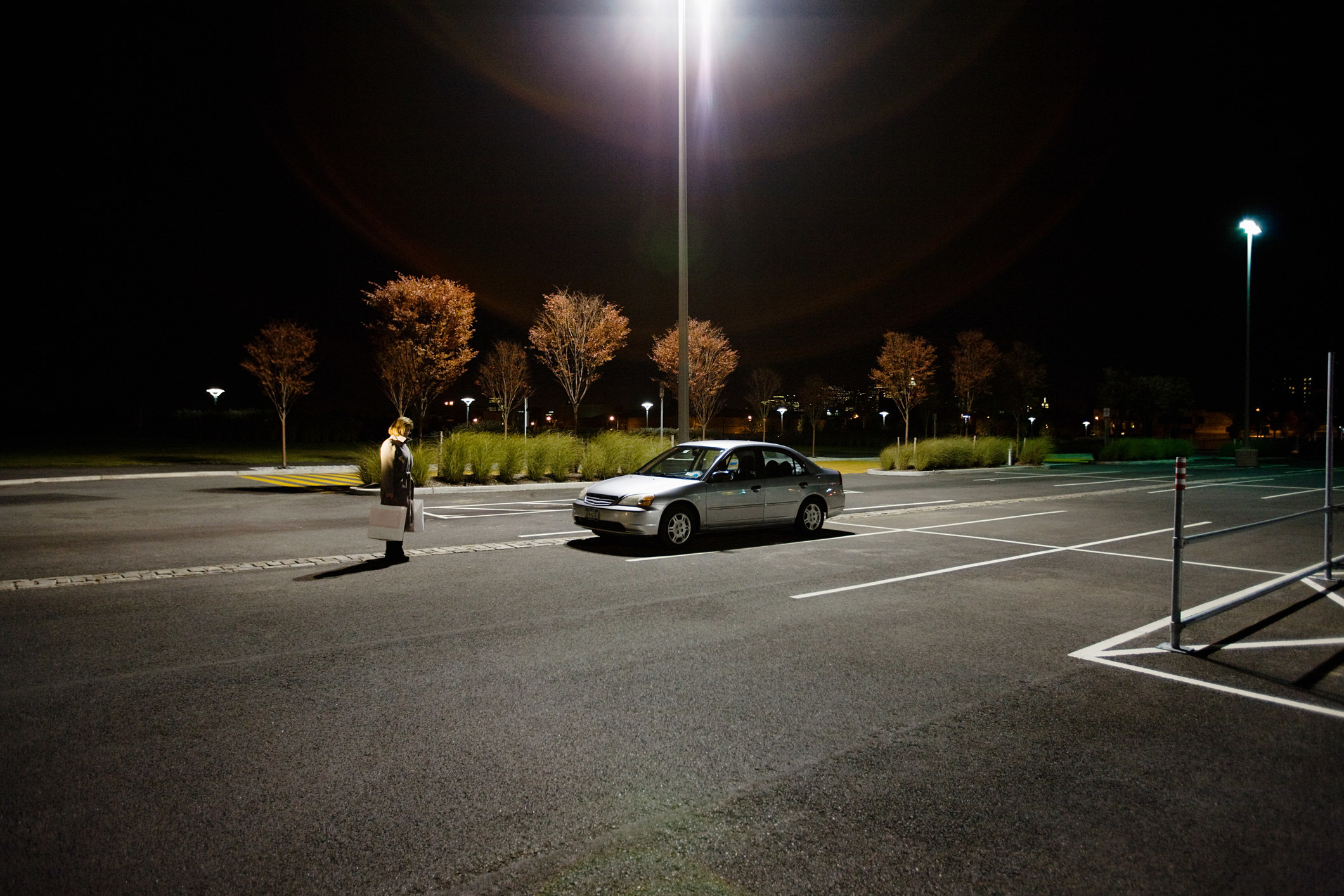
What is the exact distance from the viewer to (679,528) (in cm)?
1052

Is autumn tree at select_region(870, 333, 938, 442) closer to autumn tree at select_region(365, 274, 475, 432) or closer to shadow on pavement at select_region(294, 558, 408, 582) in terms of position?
autumn tree at select_region(365, 274, 475, 432)

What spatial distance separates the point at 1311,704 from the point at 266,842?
19.4ft

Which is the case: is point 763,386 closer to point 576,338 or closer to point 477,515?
point 576,338

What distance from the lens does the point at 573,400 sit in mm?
31531

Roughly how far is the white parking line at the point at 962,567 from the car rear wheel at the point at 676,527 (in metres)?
2.78

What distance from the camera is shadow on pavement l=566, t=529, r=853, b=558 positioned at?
1049 centimetres

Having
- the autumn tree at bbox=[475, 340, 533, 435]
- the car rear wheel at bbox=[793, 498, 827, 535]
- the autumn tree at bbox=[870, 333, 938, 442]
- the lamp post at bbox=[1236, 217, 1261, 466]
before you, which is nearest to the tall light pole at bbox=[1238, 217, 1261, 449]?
the lamp post at bbox=[1236, 217, 1261, 466]

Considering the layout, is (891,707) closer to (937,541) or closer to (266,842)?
(266,842)

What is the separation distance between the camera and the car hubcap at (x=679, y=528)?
10453 millimetres

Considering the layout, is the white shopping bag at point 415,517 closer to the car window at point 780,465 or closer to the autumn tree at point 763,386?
the car window at point 780,465

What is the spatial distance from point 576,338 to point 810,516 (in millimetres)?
21652

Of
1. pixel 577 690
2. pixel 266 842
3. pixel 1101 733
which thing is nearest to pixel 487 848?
pixel 266 842

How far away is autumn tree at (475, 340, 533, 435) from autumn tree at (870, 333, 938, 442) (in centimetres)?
2498

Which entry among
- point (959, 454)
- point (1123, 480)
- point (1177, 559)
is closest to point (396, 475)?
point (1177, 559)
